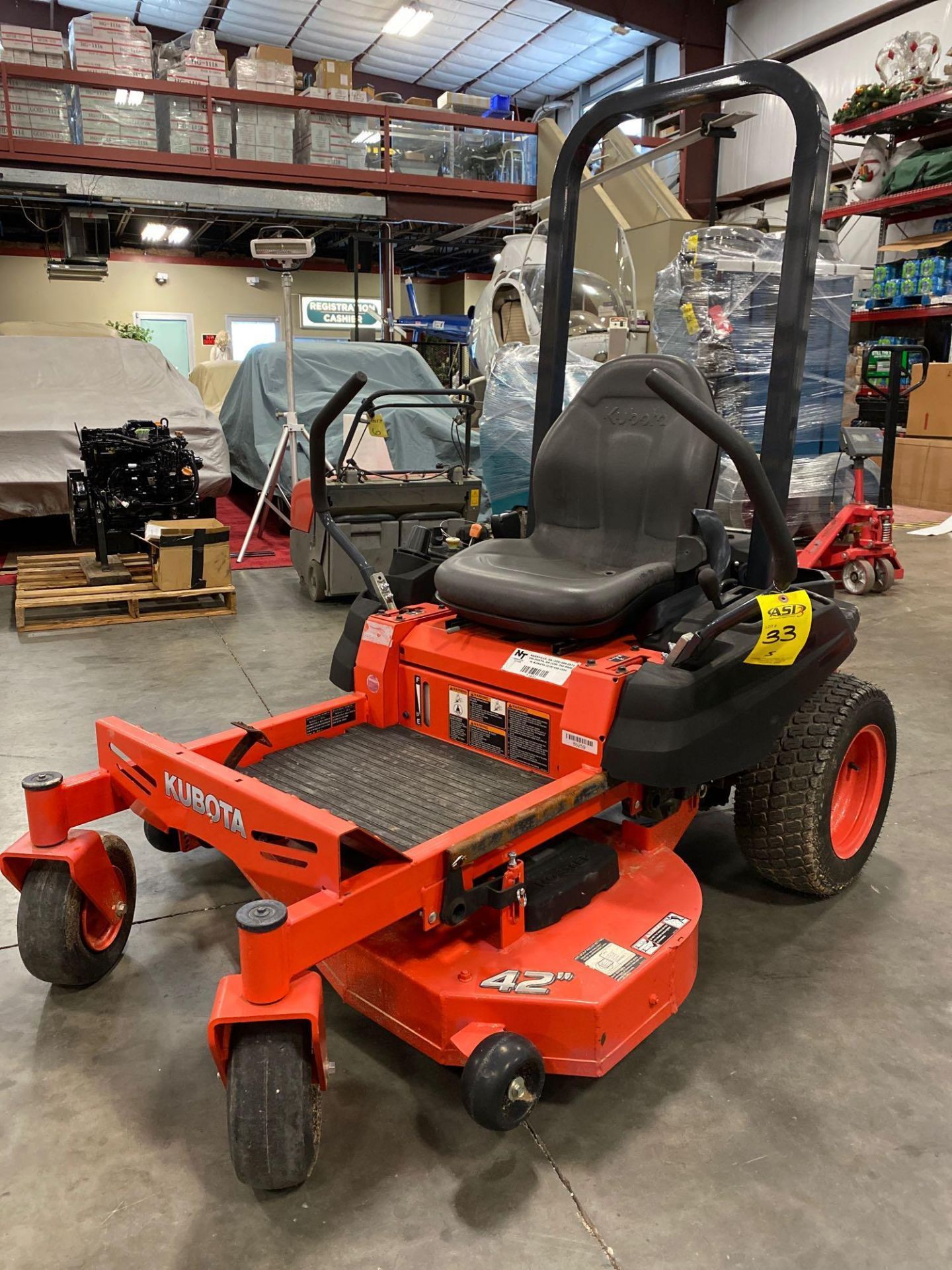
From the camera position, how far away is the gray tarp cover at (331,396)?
27.2 ft

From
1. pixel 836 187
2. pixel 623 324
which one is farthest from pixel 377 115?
pixel 623 324

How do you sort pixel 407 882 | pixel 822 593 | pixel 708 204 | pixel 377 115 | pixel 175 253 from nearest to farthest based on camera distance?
pixel 407 882 → pixel 822 593 → pixel 377 115 → pixel 708 204 → pixel 175 253

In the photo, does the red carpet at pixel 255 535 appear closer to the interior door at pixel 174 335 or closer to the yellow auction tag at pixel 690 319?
the yellow auction tag at pixel 690 319

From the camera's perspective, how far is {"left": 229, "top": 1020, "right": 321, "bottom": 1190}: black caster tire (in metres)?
1.50

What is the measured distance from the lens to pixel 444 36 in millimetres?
16375

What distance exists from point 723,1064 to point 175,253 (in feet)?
57.7

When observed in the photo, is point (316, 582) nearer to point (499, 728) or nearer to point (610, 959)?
point (499, 728)

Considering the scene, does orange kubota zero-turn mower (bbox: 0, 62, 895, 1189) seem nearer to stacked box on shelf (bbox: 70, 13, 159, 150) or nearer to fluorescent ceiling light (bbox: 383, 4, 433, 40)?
stacked box on shelf (bbox: 70, 13, 159, 150)

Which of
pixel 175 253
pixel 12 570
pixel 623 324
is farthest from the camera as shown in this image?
pixel 175 253

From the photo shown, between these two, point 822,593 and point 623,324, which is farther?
point 623,324

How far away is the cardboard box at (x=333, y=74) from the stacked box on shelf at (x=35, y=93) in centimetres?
289

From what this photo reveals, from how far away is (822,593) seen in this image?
8.34 feet

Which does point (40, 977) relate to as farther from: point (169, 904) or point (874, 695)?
point (874, 695)

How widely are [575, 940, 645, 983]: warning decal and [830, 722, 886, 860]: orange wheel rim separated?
3.44 feet
